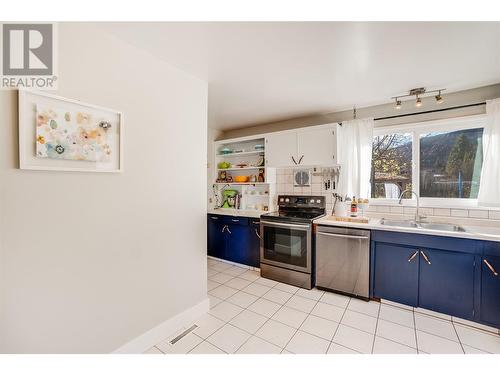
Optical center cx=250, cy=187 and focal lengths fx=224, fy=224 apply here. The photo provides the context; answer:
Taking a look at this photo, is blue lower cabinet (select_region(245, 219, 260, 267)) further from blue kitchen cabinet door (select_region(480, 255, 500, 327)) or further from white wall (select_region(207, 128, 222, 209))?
blue kitchen cabinet door (select_region(480, 255, 500, 327))

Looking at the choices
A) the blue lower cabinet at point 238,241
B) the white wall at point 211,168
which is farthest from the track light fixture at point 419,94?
the white wall at point 211,168

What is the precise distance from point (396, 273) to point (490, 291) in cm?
64

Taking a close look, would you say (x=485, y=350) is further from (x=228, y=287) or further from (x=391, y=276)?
(x=228, y=287)

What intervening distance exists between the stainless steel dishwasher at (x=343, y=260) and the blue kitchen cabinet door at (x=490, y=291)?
2.78ft

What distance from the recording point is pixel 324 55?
1.72 m

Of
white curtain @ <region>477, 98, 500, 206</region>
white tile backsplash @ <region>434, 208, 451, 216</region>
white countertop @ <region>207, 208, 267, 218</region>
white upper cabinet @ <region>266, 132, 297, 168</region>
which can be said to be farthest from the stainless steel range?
white curtain @ <region>477, 98, 500, 206</region>

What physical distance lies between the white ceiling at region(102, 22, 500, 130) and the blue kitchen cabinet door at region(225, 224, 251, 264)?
1.81m

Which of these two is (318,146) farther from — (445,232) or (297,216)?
(445,232)

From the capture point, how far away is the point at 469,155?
2.43m

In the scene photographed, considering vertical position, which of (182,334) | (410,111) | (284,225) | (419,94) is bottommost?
(182,334)

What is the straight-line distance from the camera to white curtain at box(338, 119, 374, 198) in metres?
2.77

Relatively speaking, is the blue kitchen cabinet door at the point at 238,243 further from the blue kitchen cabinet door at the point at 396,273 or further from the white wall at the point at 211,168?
the blue kitchen cabinet door at the point at 396,273

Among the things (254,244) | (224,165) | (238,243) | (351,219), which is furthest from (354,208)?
(224,165)

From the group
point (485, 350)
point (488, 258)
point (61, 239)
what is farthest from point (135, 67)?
point (485, 350)
